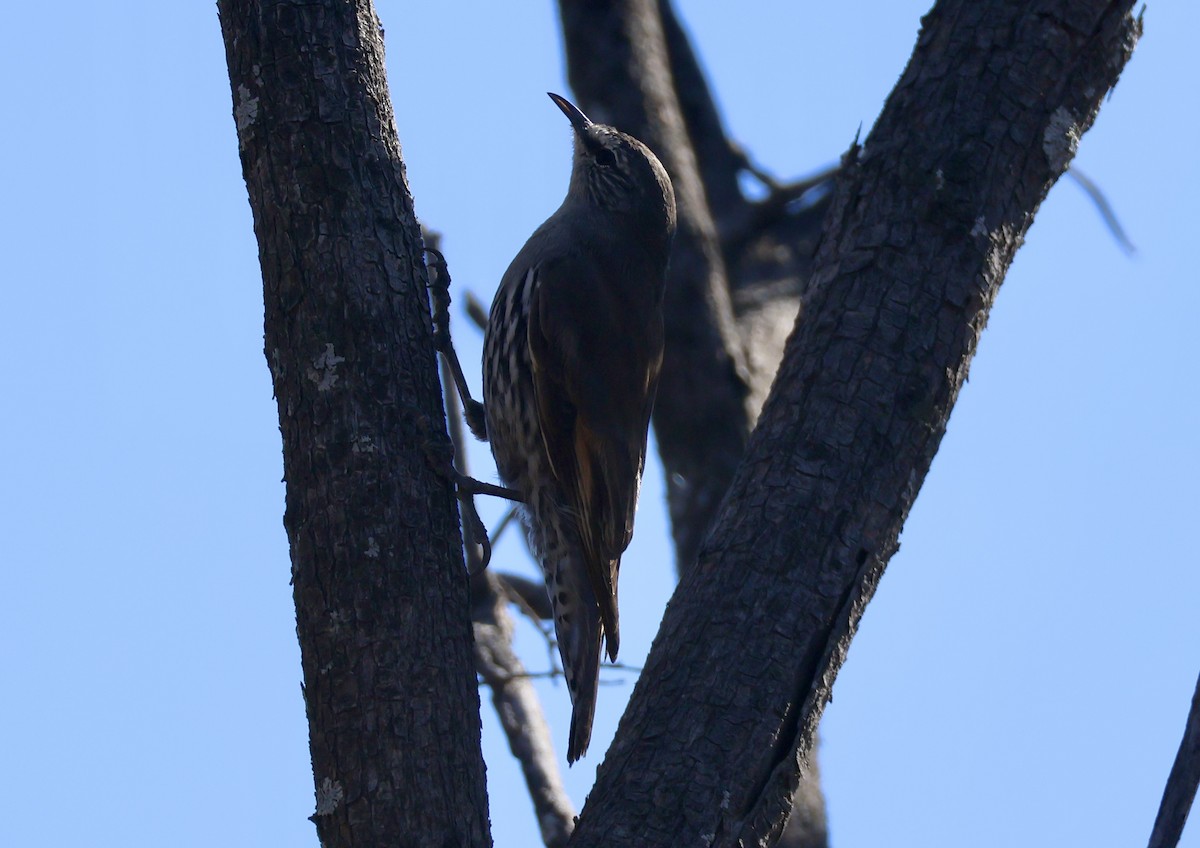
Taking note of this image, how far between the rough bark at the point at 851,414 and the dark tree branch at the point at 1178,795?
0.68 m

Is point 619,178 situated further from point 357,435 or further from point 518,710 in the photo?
point 357,435

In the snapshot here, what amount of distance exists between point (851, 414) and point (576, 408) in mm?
1889

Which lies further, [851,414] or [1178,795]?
[851,414]

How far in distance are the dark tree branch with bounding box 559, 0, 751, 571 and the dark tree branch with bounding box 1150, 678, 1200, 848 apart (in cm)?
315

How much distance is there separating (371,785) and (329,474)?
2.04 feet

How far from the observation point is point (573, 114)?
5633 millimetres

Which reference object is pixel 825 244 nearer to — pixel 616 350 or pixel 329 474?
pixel 329 474

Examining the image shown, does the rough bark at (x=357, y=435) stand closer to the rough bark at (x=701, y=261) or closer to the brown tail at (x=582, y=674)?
the brown tail at (x=582, y=674)

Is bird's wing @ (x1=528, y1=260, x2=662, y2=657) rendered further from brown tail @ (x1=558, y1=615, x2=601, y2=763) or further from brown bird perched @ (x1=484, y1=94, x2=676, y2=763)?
brown tail @ (x1=558, y1=615, x2=601, y2=763)

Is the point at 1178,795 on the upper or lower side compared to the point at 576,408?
lower

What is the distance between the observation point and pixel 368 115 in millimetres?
3127

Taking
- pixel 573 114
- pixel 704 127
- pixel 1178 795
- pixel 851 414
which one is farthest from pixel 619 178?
pixel 1178 795

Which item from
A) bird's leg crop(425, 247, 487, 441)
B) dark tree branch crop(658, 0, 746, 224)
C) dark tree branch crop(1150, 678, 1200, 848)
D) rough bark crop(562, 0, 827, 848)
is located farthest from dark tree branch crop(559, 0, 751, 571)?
dark tree branch crop(1150, 678, 1200, 848)

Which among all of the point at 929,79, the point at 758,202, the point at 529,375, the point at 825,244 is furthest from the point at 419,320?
the point at 758,202
